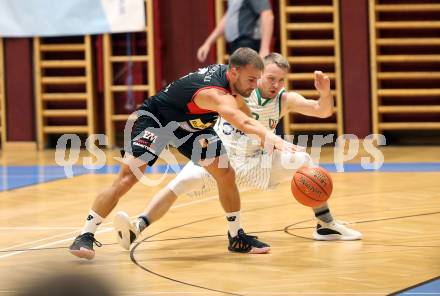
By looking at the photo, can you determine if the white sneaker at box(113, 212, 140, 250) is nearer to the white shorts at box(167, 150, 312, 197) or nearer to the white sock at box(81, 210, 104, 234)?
the white sock at box(81, 210, 104, 234)

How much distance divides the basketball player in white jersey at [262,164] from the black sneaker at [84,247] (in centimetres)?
24

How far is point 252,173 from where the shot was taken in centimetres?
634

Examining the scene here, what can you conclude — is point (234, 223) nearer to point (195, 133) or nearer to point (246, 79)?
point (195, 133)

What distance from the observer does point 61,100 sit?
1395 cm

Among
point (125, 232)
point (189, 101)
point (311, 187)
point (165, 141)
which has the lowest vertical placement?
point (125, 232)

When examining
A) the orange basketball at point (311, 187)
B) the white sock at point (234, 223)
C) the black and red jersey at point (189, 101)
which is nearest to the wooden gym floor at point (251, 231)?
the white sock at point (234, 223)

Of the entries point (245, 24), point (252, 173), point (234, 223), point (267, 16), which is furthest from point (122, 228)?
point (245, 24)

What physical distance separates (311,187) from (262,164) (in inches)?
27.3

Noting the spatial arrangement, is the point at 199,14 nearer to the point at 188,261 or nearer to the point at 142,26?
the point at 142,26

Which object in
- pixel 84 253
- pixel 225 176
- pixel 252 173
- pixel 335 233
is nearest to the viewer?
pixel 84 253

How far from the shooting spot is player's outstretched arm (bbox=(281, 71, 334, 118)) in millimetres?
5930

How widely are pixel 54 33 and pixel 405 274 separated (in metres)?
9.63

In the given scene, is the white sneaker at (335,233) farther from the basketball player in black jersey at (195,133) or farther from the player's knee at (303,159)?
the basketball player in black jersey at (195,133)

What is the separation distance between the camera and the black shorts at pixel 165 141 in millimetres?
5668
